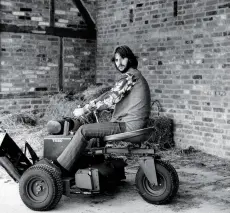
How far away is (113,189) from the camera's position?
17.0ft

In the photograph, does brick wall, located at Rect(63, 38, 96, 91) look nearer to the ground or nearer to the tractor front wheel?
the ground

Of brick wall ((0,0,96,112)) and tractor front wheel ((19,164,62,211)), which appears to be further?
brick wall ((0,0,96,112))

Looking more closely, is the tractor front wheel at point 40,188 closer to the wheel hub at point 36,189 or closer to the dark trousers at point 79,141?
the wheel hub at point 36,189

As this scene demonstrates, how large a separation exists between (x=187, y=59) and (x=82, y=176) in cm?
367

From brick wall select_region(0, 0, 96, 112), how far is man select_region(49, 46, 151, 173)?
4147 mm

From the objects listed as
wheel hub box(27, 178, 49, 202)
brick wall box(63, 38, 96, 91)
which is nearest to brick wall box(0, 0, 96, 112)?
brick wall box(63, 38, 96, 91)

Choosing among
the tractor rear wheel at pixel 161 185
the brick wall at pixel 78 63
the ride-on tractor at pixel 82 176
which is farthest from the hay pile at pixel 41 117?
the tractor rear wheel at pixel 161 185

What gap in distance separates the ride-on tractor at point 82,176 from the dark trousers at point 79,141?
90 mm

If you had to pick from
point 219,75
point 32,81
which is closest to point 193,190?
point 219,75

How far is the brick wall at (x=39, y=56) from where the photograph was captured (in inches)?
330

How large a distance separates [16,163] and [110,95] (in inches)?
50.4

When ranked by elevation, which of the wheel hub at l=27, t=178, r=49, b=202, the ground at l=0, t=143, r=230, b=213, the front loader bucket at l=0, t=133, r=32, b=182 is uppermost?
the front loader bucket at l=0, t=133, r=32, b=182

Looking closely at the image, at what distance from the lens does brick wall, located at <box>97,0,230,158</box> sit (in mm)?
6965

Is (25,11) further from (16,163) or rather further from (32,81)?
(16,163)
